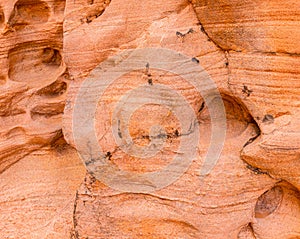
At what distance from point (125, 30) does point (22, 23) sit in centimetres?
63

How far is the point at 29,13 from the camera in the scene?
2.16 m

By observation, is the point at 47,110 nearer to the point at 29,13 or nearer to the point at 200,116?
the point at 29,13

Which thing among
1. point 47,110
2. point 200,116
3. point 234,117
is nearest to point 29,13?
point 47,110

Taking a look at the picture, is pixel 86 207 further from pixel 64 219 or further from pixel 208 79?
pixel 208 79

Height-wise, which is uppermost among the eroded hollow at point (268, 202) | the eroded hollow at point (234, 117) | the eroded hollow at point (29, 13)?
the eroded hollow at point (29, 13)

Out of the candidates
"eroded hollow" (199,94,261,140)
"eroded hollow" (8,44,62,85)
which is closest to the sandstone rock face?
"eroded hollow" (199,94,261,140)

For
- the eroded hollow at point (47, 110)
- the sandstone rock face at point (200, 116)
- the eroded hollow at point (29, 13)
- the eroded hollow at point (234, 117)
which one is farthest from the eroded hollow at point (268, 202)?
the eroded hollow at point (29, 13)

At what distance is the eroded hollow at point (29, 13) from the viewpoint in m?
2.11

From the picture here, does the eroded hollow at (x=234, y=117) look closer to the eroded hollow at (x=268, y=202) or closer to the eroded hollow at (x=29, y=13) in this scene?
the eroded hollow at (x=268, y=202)

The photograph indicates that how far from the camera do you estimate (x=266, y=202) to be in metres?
1.88

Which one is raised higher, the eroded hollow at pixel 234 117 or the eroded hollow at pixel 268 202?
the eroded hollow at pixel 234 117

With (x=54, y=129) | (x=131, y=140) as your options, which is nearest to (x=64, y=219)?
(x=54, y=129)

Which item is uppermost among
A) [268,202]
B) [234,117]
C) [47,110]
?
[234,117]

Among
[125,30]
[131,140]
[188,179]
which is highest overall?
[125,30]
